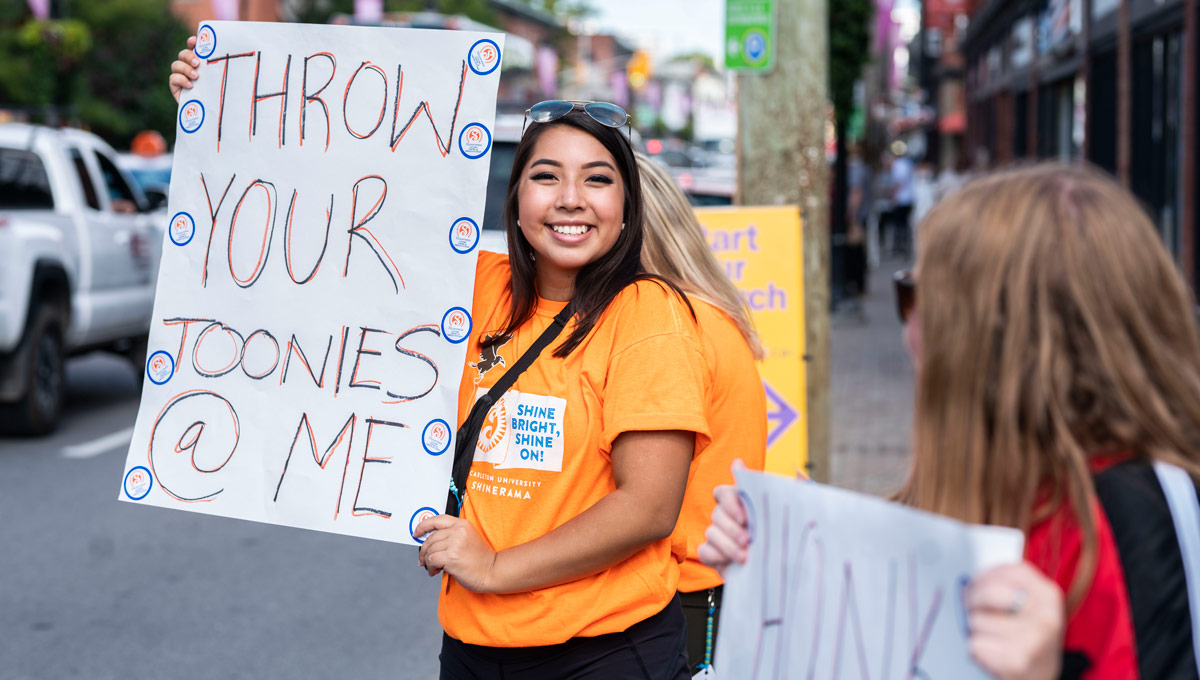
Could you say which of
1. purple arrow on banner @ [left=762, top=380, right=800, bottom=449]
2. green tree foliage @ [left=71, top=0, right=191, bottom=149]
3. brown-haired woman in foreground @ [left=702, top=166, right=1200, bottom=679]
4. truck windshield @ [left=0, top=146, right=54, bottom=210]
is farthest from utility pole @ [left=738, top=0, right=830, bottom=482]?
green tree foliage @ [left=71, top=0, right=191, bottom=149]

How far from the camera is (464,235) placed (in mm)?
2426

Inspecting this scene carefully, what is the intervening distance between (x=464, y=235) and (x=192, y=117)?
2.29 feet

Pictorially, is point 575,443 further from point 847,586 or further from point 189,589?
point 189,589

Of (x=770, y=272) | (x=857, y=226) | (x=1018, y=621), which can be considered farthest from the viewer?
(x=857, y=226)

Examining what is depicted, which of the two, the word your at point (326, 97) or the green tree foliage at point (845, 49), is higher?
the green tree foliage at point (845, 49)

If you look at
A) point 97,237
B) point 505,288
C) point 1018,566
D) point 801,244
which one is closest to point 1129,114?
point 801,244

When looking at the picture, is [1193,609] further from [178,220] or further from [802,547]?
[178,220]

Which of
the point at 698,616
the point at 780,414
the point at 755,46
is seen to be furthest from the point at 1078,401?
the point at 755,46

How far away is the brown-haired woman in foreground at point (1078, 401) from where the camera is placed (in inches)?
54.1

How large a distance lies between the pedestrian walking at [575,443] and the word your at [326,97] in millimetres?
253

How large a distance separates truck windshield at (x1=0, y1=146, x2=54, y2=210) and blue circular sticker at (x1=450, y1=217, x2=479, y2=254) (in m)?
8.45

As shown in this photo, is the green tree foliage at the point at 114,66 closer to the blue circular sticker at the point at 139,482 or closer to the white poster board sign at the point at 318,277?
the white poster board sign at the point at 318,277

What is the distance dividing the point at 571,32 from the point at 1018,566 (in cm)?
9406

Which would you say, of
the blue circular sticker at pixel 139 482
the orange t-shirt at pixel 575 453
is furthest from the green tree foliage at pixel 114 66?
the orange t-shirt at pixel 575 453
